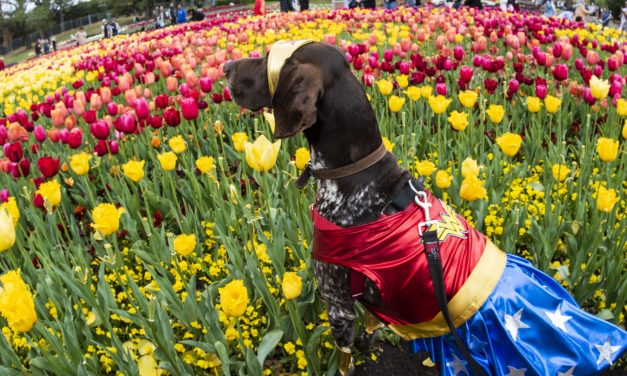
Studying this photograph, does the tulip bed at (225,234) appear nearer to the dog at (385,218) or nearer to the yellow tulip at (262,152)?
the yellow tulip at (262,152)

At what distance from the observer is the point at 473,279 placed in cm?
207

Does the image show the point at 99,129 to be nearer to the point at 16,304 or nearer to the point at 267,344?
the point at 16,304

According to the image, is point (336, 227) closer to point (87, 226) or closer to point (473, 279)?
point (473, 279)

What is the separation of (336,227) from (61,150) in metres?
Answer: 4.33

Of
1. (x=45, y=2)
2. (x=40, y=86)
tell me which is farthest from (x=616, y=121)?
(x=45, y=2)

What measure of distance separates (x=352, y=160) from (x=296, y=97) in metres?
0.42

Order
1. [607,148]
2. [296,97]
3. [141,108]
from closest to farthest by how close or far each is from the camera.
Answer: [296,97], [607,148], [141,108]

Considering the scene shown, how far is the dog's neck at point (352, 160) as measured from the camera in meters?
2.02

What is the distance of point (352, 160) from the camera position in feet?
6.81

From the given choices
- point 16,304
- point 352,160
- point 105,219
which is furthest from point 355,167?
point 16,304

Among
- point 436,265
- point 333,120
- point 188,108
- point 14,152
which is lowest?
point 436,265

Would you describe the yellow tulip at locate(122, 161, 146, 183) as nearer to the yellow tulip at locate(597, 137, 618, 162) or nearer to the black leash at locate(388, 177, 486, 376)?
the black leash at locate(388, 177, 486, 376)

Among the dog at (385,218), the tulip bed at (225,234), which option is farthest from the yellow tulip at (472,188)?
the dog at (385,218)

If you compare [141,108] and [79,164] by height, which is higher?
[141,108]
